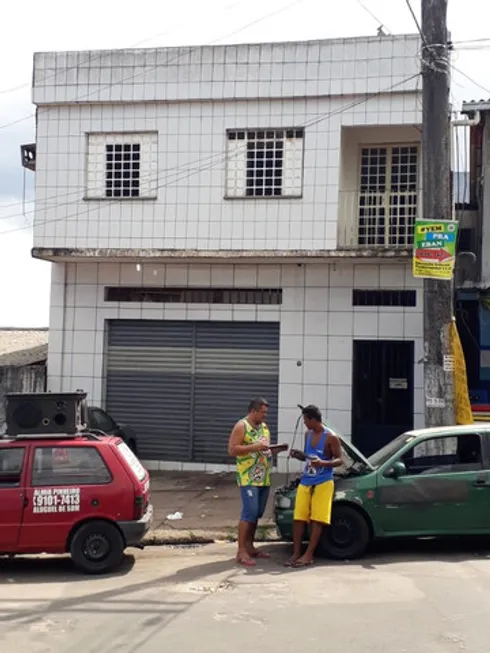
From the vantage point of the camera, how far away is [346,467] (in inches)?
352

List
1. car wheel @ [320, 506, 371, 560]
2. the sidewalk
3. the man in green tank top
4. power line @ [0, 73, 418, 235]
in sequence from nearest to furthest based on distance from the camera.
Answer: the man in green tank top
car wheel @ [320, 506, 371, 560]
the sidewalk
power line @ [0, 73, 418, 235]

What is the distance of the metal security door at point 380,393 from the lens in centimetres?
1449

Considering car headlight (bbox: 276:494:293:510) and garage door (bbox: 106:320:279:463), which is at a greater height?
garage door (bbox: 106:320:279:463)

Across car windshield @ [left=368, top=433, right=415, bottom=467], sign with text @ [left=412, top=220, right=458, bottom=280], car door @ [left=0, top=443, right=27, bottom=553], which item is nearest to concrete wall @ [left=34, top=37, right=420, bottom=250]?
sign with text @ [left=412, top=220, right=458, bottom=280]

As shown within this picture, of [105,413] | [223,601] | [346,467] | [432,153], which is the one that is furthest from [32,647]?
[105,413]

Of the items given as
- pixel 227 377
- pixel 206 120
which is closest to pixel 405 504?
pixel 227 377

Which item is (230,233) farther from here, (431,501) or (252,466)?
(431,501)

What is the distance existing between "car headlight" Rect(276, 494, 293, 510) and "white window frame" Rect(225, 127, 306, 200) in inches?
257

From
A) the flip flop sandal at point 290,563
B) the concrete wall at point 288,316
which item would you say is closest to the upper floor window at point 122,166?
the concrete wall at point 288,316

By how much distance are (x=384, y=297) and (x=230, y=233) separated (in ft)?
9.68

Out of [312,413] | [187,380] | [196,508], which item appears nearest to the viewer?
[312,413]

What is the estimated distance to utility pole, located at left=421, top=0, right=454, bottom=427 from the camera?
1006 centimetres

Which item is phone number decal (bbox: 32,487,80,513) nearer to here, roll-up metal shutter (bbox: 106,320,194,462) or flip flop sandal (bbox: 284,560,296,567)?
flip flop sandal (bbox: 284,560,296,567)

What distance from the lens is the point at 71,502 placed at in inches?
321
